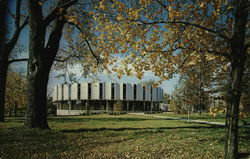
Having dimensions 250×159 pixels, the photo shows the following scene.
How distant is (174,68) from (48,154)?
5.17m

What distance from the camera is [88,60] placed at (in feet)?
47.1

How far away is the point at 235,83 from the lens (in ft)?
17.6

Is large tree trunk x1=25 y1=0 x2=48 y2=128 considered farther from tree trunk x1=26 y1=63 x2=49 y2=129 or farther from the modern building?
the modern building

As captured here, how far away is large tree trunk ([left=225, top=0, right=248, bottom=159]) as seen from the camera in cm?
534

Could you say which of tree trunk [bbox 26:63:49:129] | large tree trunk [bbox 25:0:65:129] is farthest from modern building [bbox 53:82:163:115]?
tree trunk [bbox 26:63:49:129]

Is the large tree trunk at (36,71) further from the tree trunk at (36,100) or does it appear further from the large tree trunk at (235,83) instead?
the large tree trunk at (235,83)

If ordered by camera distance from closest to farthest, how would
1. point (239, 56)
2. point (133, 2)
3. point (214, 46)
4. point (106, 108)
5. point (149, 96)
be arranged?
point (239, 56) → point (214, 46) → point (133, 2) → point (106, 108) → point (149, 96)

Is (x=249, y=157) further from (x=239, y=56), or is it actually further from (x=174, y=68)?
(x=174, y=68)

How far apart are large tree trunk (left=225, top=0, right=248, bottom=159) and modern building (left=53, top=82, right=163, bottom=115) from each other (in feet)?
159

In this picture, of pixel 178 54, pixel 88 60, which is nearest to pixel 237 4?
pixel 178 54

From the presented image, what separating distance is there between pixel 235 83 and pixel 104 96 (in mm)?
52499

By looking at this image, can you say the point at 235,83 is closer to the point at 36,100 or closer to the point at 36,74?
the point at 36,100

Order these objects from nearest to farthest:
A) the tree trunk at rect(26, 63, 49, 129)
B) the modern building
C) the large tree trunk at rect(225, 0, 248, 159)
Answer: the large tree trunk at rect(225, 0, 248, 159), the tree trunk at rect(26, 63, 49, 129), the modern building

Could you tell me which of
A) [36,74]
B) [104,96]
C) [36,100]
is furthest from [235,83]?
[104,96]
